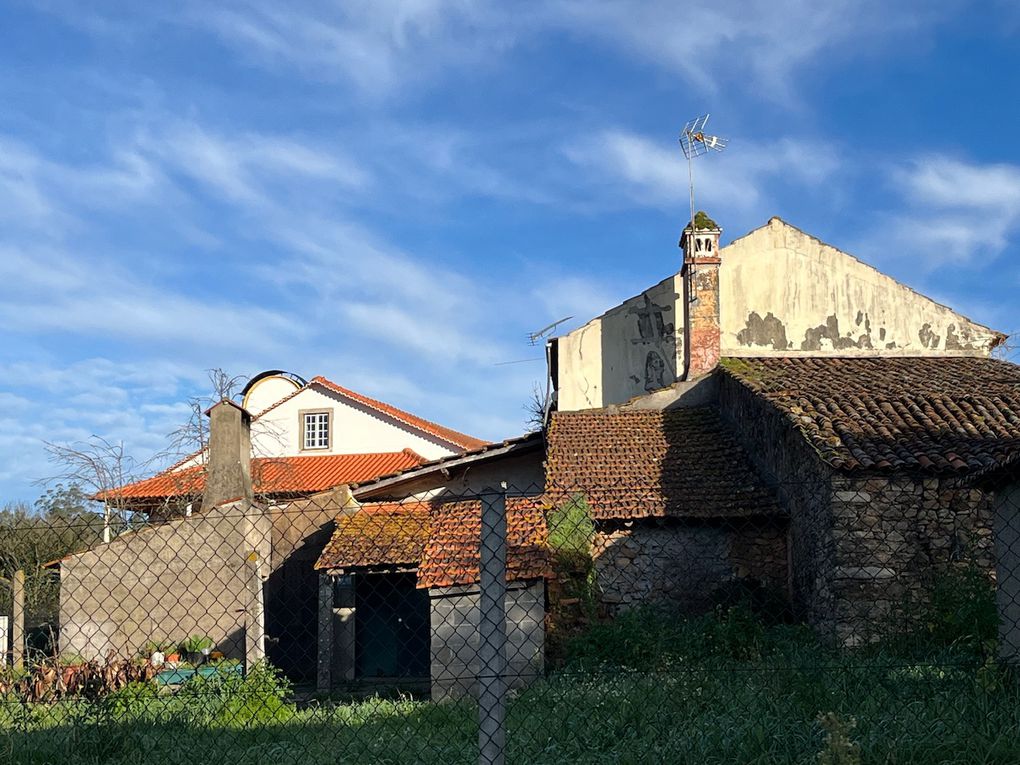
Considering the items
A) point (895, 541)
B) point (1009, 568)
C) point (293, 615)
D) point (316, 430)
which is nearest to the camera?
point (1009, 568)

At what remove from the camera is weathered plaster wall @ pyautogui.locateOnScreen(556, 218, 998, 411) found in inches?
873

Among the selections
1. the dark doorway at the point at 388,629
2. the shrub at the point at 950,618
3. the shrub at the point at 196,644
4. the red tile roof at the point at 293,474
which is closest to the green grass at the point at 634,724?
the shrub at the point at 950,618

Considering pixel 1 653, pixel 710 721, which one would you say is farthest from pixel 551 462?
pixel 710 721

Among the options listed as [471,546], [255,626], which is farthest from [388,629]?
[255,626]

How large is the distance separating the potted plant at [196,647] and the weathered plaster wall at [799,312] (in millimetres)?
10436

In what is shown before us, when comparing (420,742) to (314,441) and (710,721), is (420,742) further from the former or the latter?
(314,441)

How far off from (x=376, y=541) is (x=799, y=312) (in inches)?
406

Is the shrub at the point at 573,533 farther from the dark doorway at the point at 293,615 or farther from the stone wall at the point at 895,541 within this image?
the dark doorway at the point at 293,615

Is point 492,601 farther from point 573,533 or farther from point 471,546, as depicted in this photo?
point 573,533

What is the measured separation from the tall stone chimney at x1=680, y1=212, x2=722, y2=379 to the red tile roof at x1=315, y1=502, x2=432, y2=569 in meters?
6.58

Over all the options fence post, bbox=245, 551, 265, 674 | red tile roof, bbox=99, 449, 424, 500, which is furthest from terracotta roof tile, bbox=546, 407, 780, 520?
red tile roof, bbox=99, 449, 424, 500

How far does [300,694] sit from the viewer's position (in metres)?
17.0

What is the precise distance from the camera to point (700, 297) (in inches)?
862

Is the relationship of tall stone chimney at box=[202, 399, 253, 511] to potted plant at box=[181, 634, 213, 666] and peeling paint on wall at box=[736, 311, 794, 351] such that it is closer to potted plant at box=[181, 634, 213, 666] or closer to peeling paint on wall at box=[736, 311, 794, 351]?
potted plant at box=[181, 634, 213, 666]
